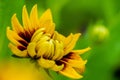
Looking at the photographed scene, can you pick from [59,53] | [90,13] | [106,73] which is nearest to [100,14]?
[90,13]

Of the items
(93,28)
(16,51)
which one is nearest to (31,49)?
(16,51)

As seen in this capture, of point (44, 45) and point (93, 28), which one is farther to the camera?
point (93, 28)

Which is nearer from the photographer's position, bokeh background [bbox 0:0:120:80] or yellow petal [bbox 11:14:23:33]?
yellow petal [bbox 11:14:23:33]

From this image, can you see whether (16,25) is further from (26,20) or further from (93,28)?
(93,28)

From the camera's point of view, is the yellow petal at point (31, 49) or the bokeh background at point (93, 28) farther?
the bokeh background at point (93, 28)

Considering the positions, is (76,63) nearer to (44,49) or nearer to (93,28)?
(44,49)

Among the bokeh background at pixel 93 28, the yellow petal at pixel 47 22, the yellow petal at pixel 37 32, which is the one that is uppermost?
the yellow petal at pixel 47 22
